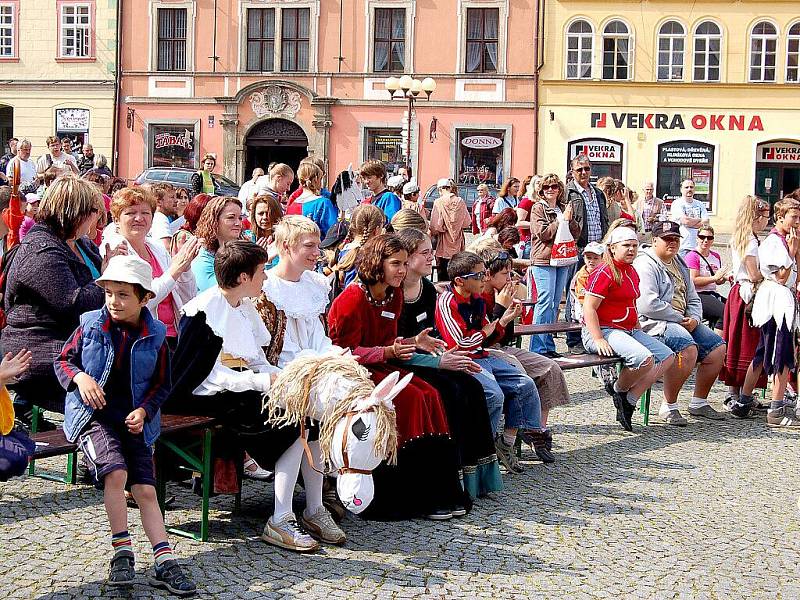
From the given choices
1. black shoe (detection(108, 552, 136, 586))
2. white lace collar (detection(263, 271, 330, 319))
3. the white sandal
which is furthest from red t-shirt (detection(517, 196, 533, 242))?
black shoe (detection(108, 552, 136, 586))

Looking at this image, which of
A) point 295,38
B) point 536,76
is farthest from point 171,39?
point 536,76

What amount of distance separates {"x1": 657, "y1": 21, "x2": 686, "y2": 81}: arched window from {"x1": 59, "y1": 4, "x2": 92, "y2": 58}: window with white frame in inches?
723

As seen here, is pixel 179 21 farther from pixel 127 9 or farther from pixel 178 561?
pixel 178 561

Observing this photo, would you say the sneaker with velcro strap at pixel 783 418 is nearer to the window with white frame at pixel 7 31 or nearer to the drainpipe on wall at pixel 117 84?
the drainpipe on wall at pixel 117 84

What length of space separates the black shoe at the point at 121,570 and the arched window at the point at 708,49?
32.1 meters

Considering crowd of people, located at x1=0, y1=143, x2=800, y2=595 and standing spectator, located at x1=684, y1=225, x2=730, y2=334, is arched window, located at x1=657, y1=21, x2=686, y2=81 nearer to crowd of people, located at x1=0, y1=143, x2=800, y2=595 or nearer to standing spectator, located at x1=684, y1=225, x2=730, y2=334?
standing spectator, located at x1=684, y1=225, x2=730, y2=334

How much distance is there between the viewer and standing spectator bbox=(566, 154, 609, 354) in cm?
1224

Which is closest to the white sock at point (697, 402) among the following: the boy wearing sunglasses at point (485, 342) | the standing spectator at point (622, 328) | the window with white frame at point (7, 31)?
the standing spectator at point (622, 328)

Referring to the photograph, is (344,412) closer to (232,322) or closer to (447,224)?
(232,322)

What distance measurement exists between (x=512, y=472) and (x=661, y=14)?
29.4m

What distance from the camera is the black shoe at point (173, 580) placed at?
4770 mm

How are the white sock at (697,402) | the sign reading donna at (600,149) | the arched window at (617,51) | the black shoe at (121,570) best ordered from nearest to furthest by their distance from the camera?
the black shoe at (121,570) → the white sock at (697,402) → the arched window at (617,51) → the sign reading donna at (600,149)

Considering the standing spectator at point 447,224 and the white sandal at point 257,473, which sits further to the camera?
the standing spectator at point 447,224

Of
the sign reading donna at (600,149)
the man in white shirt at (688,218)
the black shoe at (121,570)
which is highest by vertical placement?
the sign reading donna at (600,149)
